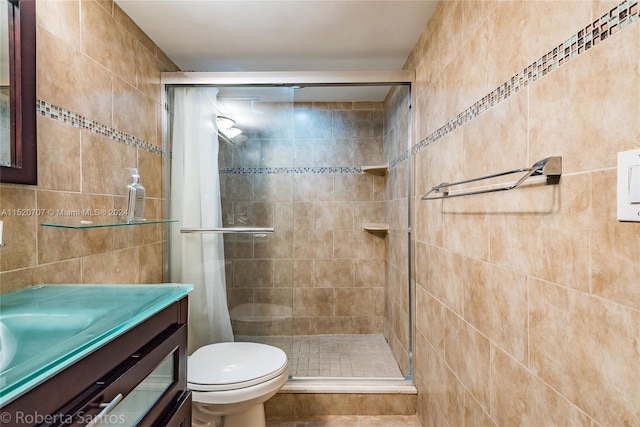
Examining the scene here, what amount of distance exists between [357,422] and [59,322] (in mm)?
1703

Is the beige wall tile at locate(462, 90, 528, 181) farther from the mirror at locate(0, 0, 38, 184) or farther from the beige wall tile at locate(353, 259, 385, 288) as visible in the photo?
the beige wall tile at locate(353, 259, 385, 288)

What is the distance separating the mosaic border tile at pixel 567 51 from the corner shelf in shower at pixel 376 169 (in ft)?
5.12

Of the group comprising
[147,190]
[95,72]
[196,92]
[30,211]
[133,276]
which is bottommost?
[133,276]

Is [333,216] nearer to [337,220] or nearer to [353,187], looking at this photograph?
[337,220]

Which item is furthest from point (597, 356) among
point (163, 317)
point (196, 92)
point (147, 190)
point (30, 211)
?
point (196, 92)

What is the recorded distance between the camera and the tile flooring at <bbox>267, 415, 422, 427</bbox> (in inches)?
74.5

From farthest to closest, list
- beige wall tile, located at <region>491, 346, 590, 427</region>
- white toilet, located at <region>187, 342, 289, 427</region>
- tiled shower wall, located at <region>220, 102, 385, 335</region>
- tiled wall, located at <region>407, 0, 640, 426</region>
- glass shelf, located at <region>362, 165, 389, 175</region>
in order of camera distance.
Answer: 1. tiled shower wall, located at <region>220, 102, 385, 335</region>
2. glass shelf, located at <region>362, 165, 389, 175</region>
3. white toilet, located at <region>187, 342, 289, 427</region>
4. beige wall tile, located at <region>491, 346, 590, 427</region>
5. tiled wall, located at <region>407, 0, 640, 426</region>

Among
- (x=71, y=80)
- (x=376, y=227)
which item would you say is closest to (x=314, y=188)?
(x=376, y=227)

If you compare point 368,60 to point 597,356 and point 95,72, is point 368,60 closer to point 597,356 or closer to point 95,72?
point 95,72

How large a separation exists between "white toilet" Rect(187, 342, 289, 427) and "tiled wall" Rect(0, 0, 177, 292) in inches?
24.1

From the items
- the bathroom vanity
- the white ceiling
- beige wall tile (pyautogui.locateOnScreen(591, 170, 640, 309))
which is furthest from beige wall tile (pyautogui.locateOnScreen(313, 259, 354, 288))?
beige wall tile (pyautogui.locateOnScreen(591, 170, 640, 309))

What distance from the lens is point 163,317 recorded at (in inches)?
40.8

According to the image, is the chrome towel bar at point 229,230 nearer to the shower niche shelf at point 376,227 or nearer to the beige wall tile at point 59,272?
the beige wall tile at point 59,272

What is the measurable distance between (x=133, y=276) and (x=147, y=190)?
1.63ft
